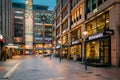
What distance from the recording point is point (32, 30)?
143000mm

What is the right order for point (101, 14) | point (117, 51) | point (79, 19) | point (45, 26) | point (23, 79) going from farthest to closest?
point (45, 26), point (79, 19), point (101, 14), point (117, 51), point (23, 79)

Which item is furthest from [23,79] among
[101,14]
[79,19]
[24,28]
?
[24,28]

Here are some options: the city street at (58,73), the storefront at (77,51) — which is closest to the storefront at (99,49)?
the city street at (58,73)

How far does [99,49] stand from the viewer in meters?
33.1

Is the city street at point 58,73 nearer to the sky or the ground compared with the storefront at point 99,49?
nearer to the ground

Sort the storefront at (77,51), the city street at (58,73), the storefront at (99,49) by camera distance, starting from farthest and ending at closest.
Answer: the storefront at (77,51), the storefront at (99,49), the city street at (58,73)

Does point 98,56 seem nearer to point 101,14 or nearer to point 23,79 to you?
point 101,14

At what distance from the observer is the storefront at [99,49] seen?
97.1ft

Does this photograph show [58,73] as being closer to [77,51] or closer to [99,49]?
[99,49]

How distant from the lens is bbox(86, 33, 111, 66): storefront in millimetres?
29609

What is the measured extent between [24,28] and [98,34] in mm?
112111

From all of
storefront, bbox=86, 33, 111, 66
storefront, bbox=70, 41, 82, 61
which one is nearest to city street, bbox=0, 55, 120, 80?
storefront, bbox=86, 33, 111, 66

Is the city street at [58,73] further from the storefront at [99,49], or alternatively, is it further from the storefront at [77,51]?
the storefront at [77,51]

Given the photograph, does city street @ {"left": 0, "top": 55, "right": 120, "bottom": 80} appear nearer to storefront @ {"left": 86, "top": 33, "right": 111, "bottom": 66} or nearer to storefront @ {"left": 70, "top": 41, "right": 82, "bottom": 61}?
storefront @ {"left": 86, "top": 33, "right": 111, "bottom": 66}
